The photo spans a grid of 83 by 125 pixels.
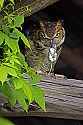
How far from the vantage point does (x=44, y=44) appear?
155 cm

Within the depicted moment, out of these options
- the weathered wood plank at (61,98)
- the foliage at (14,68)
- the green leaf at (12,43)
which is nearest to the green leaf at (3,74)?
the foliage at (14,68)

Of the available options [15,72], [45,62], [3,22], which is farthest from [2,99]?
[15,72]

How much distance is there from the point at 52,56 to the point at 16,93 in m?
0.54

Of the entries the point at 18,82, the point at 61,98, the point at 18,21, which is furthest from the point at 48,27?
the point at 18,82

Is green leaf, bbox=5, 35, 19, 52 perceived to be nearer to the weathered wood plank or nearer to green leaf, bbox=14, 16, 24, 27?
green leaf, bbox=14, 16, 24, 27

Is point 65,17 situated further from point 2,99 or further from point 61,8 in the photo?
point 2,99

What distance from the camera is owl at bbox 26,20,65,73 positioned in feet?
5.11

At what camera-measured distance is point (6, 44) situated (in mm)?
1070

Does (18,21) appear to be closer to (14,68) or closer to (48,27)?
(14,68)

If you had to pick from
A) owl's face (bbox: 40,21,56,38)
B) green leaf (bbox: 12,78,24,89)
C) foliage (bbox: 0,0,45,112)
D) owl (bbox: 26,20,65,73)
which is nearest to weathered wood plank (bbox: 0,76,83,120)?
owl (bbox: 26,20,65,73)

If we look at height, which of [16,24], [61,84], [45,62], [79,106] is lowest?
[79,106]

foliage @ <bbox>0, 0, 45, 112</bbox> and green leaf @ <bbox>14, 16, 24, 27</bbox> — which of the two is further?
green leaf @ <bbox>14, 16, 24, 27</bbox>

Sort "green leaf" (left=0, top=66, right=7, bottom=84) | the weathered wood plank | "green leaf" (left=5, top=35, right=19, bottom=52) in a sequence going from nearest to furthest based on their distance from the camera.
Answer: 1. "green leaf" (left=0, top=66, right=7, bottom=84)
2. "green leaf" (left=5, top=35, right=19, bottom=52)
3. the weathered wood plank

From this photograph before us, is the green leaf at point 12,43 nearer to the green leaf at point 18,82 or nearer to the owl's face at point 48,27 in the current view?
the green leaf at point 18,82
